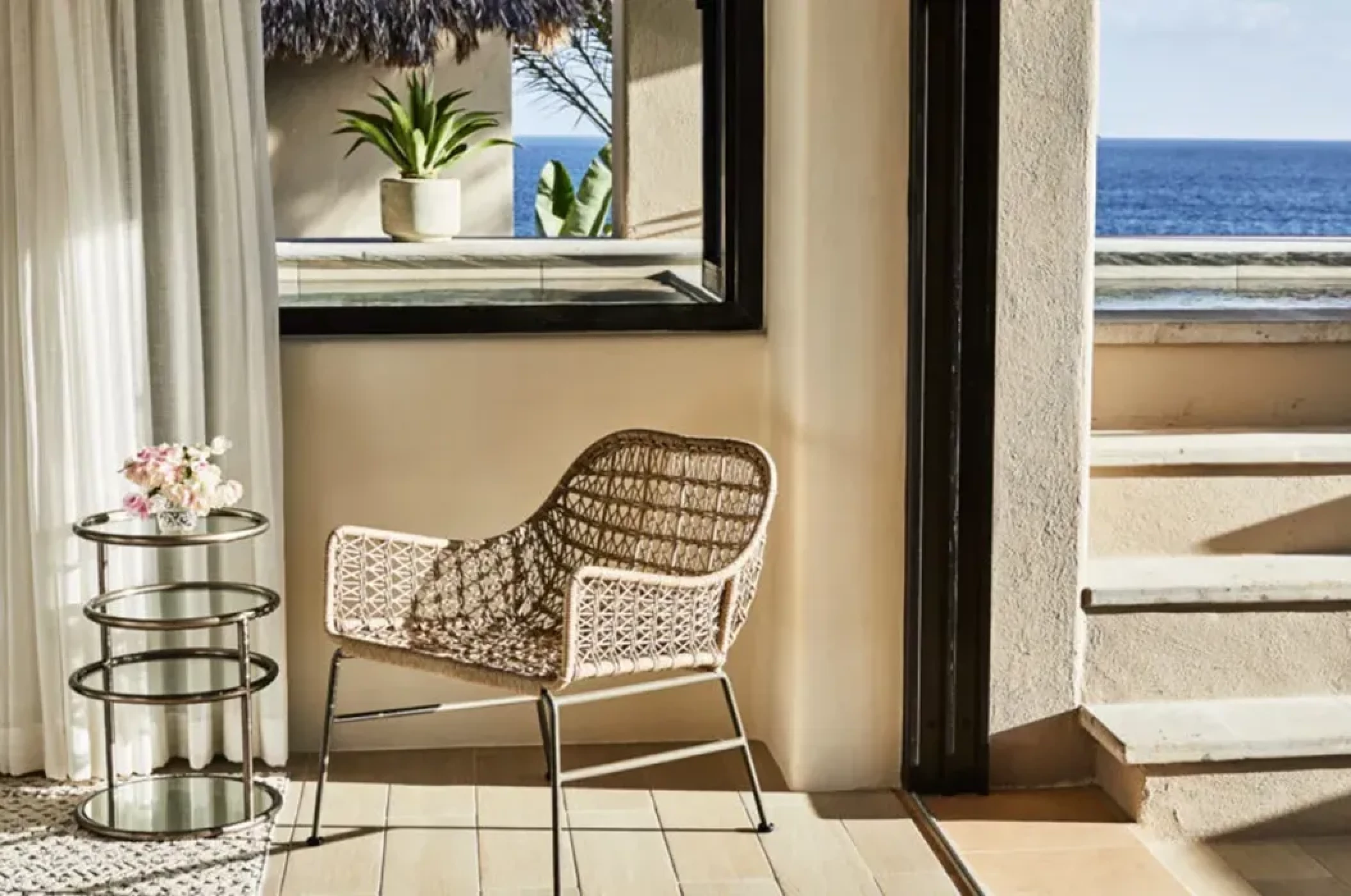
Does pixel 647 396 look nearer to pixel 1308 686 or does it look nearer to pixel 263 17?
pixel 263 17

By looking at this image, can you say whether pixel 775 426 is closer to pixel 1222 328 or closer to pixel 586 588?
pixel 586 588

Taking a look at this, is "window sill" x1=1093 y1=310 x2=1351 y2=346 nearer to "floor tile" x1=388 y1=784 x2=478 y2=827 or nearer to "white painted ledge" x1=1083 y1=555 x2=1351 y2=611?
"white painted ledge" x1=1083 y1=555 x2=1351 y2=611

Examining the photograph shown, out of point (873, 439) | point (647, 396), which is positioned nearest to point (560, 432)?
point (647, 396)

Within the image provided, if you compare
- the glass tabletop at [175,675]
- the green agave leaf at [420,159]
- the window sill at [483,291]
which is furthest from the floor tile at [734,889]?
the green agave leaf at [420,159]

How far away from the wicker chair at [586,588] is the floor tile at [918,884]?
33 centimetres

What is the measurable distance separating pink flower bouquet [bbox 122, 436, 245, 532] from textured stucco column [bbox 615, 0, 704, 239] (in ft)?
3.57

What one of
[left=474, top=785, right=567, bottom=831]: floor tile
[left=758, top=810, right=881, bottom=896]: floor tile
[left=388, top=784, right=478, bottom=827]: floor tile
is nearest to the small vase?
[left=388, top=784, right=478, bottom=827]: floor tile

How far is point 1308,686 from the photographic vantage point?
267 centimetres

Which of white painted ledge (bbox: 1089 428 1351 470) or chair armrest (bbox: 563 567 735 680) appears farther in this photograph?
chair armrest (bbox: 563 567 735 680)

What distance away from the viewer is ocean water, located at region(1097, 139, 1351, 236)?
2.14 m

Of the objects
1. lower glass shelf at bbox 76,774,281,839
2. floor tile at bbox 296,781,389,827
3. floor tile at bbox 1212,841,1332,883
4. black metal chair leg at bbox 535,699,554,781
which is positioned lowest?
floor tile at bbox 296,781,389,827

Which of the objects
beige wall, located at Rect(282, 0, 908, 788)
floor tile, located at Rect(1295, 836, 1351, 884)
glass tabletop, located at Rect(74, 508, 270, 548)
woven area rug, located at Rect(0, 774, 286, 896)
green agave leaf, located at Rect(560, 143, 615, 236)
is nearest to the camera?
floor tile, located at Rect(1295, 836, 1351, 884)

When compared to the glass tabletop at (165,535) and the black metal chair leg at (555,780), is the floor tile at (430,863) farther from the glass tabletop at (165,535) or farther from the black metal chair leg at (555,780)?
the glass tabletop at (165,535)

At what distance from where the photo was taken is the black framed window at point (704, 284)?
3938 mm
